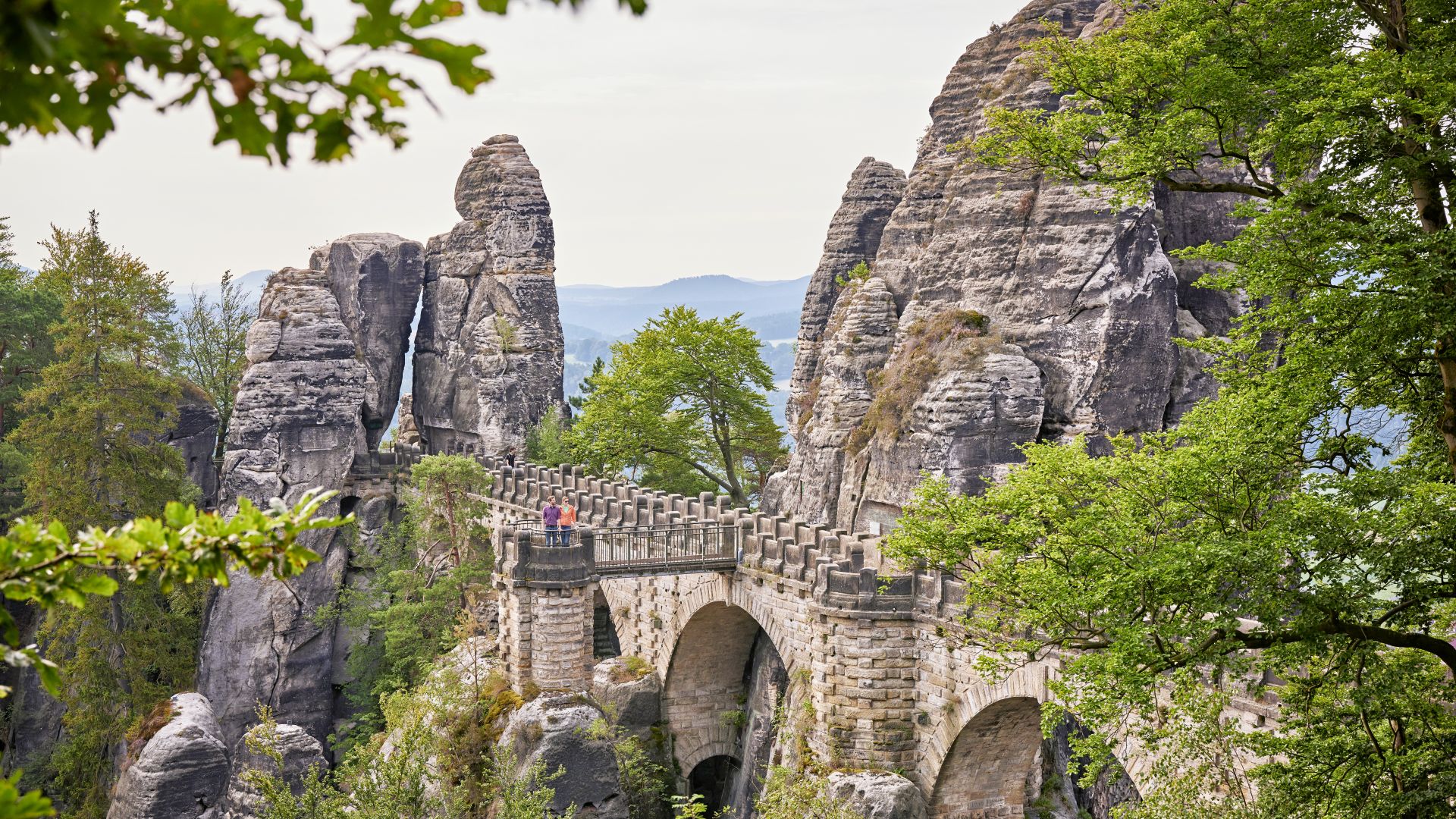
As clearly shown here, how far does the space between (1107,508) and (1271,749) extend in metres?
2.48

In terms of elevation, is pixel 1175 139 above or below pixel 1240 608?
above

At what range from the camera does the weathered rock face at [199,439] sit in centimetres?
4222

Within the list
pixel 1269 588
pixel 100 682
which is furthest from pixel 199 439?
pixel 1269 588

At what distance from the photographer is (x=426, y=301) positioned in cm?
4684

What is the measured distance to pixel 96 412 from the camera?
→ 34.1m

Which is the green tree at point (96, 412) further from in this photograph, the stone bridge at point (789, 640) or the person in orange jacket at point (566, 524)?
the person in orange jacket at point (566, 524)

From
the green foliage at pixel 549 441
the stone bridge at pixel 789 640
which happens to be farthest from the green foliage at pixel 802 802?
the green foliage at pixel 549 441

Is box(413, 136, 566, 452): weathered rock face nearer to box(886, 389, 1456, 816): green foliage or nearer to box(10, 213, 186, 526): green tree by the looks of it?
box(10, 213, 186, 526): green tree

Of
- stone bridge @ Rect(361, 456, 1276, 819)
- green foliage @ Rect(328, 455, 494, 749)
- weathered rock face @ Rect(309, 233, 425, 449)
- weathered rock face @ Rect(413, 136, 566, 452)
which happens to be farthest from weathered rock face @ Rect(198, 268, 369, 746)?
stone bridge @ Rect(361, 456, 1276, 819)

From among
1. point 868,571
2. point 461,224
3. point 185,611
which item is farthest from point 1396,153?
point 461,224

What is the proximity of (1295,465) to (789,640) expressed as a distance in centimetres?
1432

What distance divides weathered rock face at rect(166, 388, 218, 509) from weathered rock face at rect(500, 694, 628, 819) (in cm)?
2290

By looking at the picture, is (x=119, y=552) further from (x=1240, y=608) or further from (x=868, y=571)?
(x=868, y=571)

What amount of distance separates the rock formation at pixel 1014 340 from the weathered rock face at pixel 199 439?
20.9m
